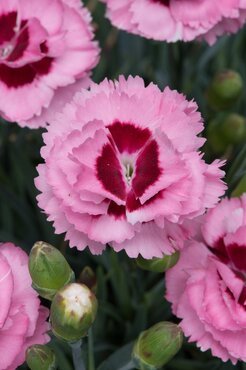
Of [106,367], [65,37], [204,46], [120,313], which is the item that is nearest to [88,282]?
[106,367]

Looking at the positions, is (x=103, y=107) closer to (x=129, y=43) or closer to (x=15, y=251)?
(x=15, y=251)

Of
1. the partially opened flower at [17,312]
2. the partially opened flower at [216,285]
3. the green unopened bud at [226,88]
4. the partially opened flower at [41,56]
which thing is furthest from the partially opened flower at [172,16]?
the partially opened flower at [17,312]

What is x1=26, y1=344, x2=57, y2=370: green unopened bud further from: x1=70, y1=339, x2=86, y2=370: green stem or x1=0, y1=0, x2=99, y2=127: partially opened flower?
x1=0, y1=0, x2=99, y2=127: partially opened flower

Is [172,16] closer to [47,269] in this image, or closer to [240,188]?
[240,188]

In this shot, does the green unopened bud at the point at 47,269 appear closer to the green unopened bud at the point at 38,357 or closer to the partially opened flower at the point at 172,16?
the green unopened bud at the point at 38,357

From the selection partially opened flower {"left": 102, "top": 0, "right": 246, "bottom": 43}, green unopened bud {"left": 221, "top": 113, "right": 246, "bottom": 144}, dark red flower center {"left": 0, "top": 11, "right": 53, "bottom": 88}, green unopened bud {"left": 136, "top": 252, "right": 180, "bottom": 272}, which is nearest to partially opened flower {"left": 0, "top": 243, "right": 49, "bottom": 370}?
green unopened bud {"left": 136, "top": 252, "right": 180, "bottom": 272}
